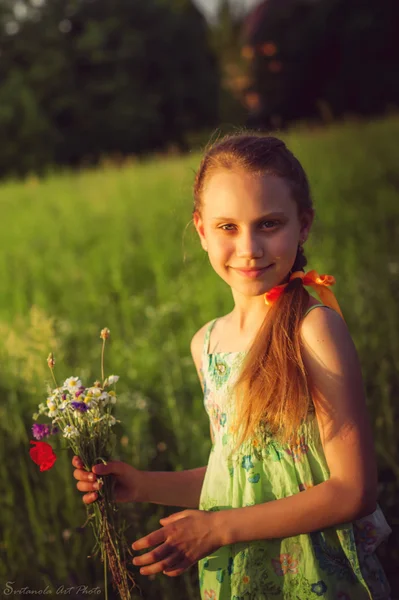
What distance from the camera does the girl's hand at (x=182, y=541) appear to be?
1479 millimetres

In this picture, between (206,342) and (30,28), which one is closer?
(206,342)

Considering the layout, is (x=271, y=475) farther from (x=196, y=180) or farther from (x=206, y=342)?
(x=196, y=180)

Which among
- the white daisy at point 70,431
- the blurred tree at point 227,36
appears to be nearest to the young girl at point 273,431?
the white daisy at point 70,431

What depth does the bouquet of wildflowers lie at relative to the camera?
1508 millimetres

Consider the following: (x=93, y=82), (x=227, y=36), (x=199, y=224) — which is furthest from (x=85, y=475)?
(x=227, y=36)

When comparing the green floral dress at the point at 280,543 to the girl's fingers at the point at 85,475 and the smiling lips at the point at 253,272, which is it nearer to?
the smiling lips at the point at 253,272

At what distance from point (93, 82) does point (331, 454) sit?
28.7 metres

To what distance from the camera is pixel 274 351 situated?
156 cm

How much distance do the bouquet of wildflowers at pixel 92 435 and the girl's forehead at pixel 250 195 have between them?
1.26 ft

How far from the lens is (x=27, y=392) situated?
3.38m

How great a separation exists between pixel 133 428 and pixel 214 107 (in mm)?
30847

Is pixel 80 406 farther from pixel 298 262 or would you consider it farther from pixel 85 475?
pixel 298 262

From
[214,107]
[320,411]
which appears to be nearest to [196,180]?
[320,411]

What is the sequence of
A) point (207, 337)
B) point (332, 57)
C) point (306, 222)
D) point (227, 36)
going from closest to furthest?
point (306, 222) < point (207, 337) < point (332, 57) < point (227, 36)
